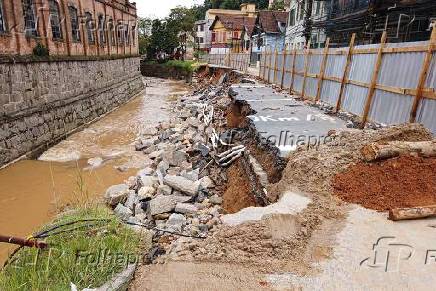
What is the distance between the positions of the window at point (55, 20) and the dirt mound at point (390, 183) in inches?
596

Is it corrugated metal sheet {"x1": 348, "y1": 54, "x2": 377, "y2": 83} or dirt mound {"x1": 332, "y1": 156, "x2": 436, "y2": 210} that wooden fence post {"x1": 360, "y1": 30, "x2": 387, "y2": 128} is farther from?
dirt mound {"x1": 332, "y1": 156, "x2": 436, "y2": 210}

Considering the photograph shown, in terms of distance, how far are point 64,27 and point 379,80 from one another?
589 inches

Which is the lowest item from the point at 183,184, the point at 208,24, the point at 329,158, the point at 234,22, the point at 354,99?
the point at 183,184

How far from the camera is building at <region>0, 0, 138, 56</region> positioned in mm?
11445

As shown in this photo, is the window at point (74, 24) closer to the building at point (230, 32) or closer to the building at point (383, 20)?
the building at point (383, 20)

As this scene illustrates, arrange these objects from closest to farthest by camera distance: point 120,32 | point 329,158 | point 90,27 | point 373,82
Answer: point 329,158 < point 373,82 < point 90,27 < point 120,32

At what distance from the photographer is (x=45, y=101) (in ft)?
42.9

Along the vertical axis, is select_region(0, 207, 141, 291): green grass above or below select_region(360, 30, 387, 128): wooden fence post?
below

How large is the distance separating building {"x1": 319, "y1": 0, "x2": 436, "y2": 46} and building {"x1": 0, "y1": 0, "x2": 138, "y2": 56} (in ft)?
51.8

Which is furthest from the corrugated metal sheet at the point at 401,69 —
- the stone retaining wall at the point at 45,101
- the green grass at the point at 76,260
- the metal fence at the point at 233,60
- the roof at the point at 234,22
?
the roof at the point at 234,22

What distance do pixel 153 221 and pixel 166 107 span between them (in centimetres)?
1771

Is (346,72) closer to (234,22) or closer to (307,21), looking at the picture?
(307,21)

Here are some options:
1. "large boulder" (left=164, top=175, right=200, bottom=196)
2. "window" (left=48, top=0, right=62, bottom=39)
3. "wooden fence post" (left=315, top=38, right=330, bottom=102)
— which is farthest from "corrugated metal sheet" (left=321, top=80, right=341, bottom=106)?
"window" (left=48, top=0, right=62, bottom=39)

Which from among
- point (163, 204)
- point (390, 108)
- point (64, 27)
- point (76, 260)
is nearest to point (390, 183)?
point (390, 108)
